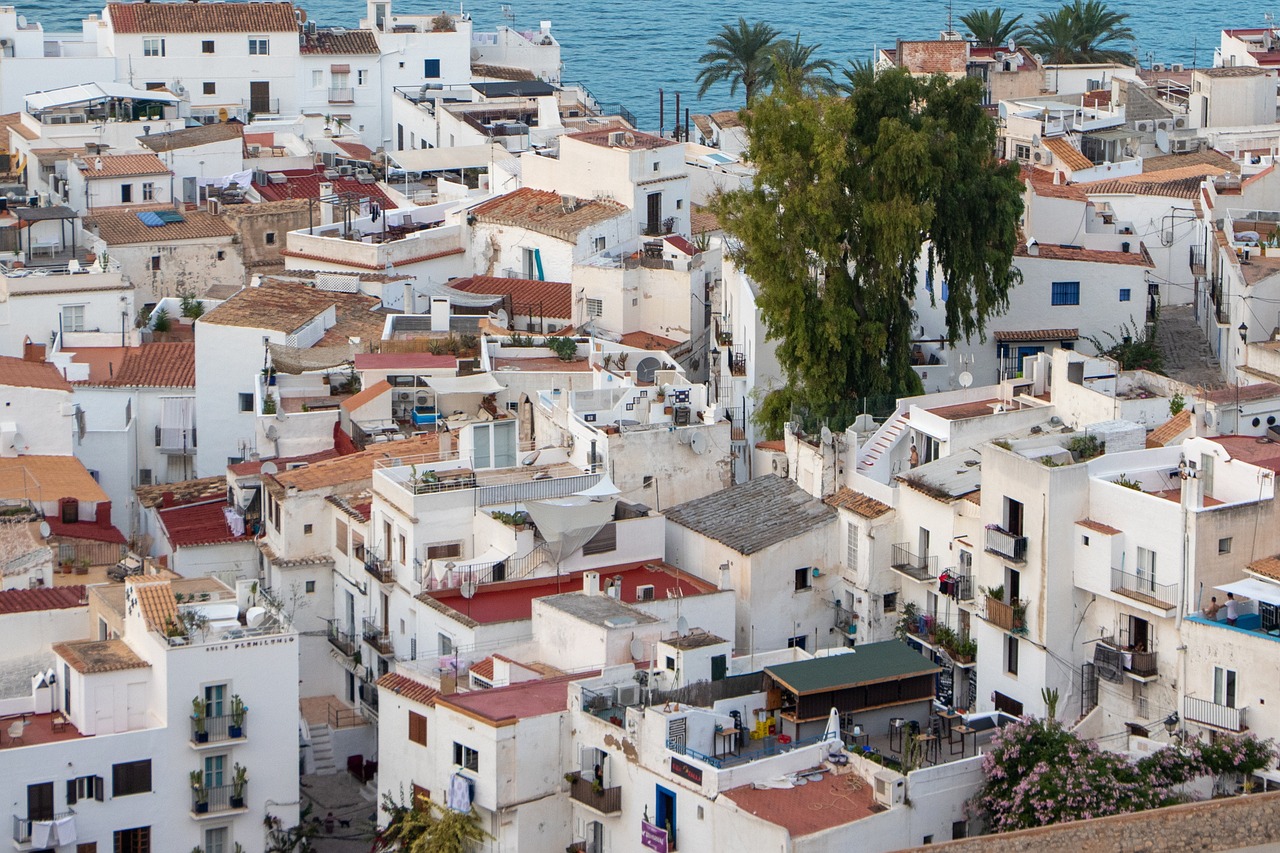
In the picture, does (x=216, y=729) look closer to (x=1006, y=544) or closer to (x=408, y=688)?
(x=408, y=688)

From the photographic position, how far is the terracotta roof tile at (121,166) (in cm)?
7869

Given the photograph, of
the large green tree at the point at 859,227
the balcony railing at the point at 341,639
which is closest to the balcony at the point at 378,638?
the balcony railing at the point at 341,639

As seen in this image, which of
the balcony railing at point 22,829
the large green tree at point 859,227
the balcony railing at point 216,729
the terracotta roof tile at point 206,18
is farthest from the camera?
the terracotta roof tile at point 206,18

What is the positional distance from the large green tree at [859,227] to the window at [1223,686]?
584 inches

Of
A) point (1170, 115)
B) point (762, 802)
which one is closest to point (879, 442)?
point (762, 802)

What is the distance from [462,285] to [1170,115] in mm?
25645

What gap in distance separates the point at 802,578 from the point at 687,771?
10093 mm

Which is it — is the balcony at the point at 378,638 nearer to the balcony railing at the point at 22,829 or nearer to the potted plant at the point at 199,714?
the potted plant at the point at 199,714

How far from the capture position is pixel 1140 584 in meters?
44.9

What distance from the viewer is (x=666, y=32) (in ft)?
608

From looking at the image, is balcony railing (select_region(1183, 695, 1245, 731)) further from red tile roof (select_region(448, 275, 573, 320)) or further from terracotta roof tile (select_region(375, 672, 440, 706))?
red tile roof (select_region(448, 275, 573, 320))

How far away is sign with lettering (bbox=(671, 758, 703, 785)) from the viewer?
41.6 m

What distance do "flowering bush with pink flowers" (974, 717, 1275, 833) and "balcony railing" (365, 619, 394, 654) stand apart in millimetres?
13541

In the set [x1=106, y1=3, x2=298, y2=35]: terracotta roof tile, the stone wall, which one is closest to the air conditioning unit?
the stone wall
